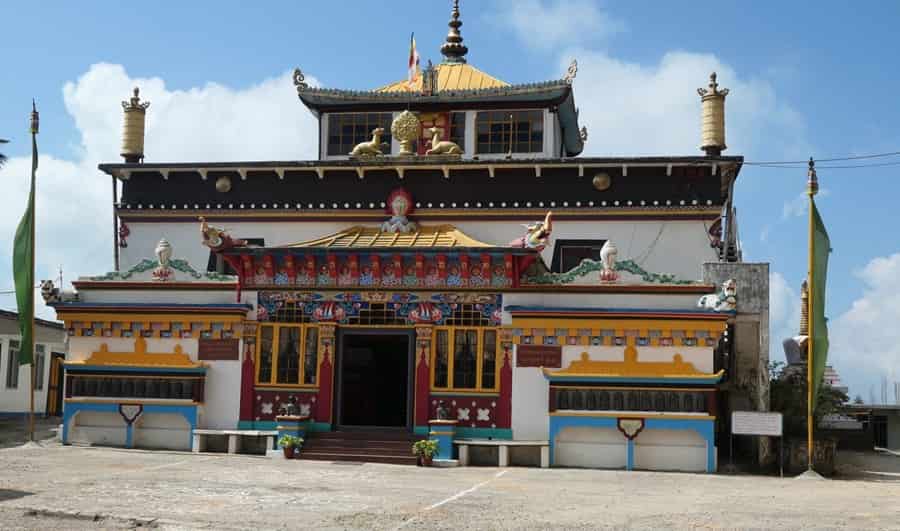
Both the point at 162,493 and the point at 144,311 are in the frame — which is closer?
the point at 162,493

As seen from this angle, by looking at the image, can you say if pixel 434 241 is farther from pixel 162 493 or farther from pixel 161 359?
pixel 162 493

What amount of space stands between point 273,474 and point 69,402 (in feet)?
27.5

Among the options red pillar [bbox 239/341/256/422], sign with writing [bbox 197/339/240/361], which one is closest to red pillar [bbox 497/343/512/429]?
red pillar [bbox 239/341/256/422]

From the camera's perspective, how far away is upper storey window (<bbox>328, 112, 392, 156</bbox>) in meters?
32.8

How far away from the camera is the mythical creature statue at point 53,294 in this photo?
26.8 metres

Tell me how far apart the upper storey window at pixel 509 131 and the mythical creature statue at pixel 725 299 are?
29.9 feet

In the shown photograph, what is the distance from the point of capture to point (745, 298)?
86.7 ft

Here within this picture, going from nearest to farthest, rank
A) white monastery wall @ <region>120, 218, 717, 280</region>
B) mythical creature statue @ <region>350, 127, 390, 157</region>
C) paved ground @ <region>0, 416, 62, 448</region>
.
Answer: paved ground @ <region>0, 416, 62, 448</region>
white monastery wall @ <region>120, 218, 717, 280</region>
mythical creature statue @ <region>350, 127, 390, 157</region>

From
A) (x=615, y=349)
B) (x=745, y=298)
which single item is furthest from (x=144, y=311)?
(x=745, y=298)

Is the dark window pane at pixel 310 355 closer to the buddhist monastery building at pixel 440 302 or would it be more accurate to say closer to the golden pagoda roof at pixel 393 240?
the buddhist monastery building at pixel 440 302

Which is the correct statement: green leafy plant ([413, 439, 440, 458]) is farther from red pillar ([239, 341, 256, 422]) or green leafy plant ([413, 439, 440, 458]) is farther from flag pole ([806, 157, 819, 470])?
flag pole ([806, 157, 819, 470])

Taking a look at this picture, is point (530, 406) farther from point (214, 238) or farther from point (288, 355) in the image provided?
point (214, 238)

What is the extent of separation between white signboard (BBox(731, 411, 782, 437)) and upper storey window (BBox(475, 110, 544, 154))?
Result: 1101 centimetres

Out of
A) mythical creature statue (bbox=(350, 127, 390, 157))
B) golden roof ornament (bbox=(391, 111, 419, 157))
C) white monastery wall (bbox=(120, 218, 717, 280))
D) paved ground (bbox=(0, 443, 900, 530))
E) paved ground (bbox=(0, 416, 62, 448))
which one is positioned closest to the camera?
paved ground (bbox=(0, 443, 900, 530))
